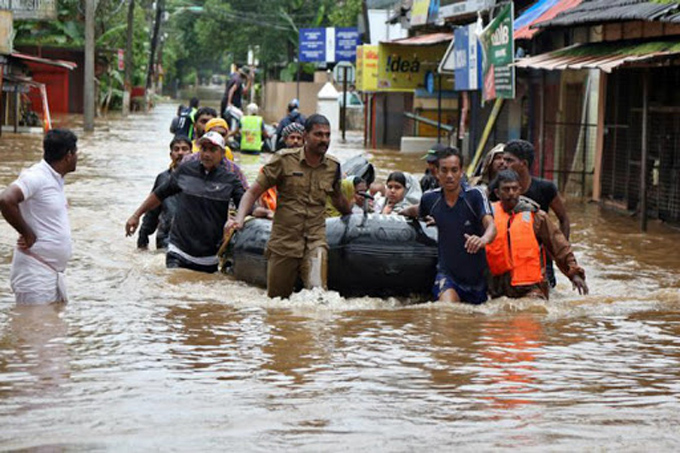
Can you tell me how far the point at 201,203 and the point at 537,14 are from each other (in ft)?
45.6

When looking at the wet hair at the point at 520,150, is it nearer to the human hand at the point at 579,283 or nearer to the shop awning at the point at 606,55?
the human hand at the point at 579,283

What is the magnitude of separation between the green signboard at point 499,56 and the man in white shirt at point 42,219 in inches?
530

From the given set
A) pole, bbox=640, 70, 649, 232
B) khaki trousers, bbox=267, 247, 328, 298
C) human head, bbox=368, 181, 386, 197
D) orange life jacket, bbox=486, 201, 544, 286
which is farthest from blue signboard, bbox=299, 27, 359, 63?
orange life jacket, bbox=486, 201, 544, 286

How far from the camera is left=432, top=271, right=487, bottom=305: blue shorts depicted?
9117 mm

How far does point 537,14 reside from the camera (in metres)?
22.5

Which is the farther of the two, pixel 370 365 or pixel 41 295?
pixel 41 295

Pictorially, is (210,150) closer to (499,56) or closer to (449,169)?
(449,169)

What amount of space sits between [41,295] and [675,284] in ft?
21.1

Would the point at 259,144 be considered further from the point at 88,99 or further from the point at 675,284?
the point at 675,284

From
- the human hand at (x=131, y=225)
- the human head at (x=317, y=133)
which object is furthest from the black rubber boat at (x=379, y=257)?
the human hand at (x=131, y=225)

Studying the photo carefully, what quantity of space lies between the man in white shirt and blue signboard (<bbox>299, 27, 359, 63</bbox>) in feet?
151

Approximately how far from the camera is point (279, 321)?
8.77m

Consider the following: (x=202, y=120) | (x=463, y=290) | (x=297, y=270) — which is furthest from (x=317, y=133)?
(x=202, y=120)

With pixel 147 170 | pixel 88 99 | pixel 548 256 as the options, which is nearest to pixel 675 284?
pixel 548 256
